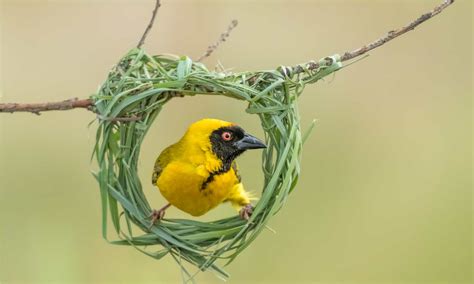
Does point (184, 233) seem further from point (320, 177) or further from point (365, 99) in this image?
point (365, 99)

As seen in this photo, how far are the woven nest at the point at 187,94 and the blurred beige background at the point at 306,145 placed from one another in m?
1.40

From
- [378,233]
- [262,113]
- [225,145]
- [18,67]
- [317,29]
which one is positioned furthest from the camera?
[317,29]

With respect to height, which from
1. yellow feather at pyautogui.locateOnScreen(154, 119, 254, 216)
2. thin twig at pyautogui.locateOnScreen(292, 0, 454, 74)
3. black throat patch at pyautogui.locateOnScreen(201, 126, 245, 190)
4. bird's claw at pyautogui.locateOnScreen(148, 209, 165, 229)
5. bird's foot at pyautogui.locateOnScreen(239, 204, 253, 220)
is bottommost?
bird's claw at pyautogui.locateOnScreen(148, 209, 165, 229)

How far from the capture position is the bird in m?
3.43

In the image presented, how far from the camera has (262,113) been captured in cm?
310

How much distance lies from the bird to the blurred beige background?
3.54 feet

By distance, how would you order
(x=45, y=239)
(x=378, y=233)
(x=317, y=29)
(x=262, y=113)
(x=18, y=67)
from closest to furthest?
(x=262, y=113) < (x=45, y=239) < (x=378, y=233) < (x=18, y=67) < (x=317, y=29)

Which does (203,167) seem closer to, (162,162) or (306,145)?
(162,162)

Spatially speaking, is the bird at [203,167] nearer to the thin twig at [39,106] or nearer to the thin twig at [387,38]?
the thin twig at [387,38]

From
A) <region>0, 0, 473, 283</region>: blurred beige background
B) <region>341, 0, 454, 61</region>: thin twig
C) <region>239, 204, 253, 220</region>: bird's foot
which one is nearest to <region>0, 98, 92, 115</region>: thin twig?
<region>239, 204, 253, 220</region>: bird's foot

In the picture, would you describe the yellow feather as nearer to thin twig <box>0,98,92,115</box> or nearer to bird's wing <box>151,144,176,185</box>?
bird's wing <box>151,144,176,185</box>

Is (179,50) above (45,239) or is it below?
above

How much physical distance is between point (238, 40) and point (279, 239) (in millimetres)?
1697

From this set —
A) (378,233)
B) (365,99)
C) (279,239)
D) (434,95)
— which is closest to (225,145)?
(279,239)
